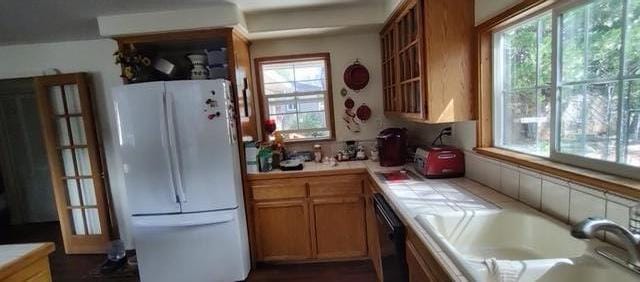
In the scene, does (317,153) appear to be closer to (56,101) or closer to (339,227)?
(339,227)

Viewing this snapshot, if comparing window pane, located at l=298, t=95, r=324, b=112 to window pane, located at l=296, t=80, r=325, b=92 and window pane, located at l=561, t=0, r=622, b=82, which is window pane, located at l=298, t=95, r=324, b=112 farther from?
window pane, located at l=561, t=0, r=622, b=82

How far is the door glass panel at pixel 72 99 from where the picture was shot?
10.1ft

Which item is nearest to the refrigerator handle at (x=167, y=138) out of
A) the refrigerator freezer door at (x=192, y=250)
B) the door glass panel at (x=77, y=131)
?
the refrigerator freezer door at (x=192, y=250)

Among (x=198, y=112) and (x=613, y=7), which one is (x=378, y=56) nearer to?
(x=198, y=112)

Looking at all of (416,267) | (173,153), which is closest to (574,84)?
(416,267)

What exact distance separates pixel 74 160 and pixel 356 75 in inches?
116

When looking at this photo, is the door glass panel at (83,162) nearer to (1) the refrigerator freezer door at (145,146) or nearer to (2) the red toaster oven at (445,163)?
(1) the refrigerator freezer door at (145,146)

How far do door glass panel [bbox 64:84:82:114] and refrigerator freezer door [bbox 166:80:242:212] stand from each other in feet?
4.94

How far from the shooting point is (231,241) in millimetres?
2463

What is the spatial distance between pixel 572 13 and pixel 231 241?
2462 millimetres

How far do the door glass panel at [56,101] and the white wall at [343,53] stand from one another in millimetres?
1931

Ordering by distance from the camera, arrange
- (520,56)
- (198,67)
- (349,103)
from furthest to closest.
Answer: (349,103), (198,67), (520,56)

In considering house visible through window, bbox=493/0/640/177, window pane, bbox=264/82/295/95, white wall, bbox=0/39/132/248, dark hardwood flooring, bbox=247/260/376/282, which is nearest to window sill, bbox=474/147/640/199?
house visible through window, bbox=493/0/640/177

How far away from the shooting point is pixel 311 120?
129 inches
